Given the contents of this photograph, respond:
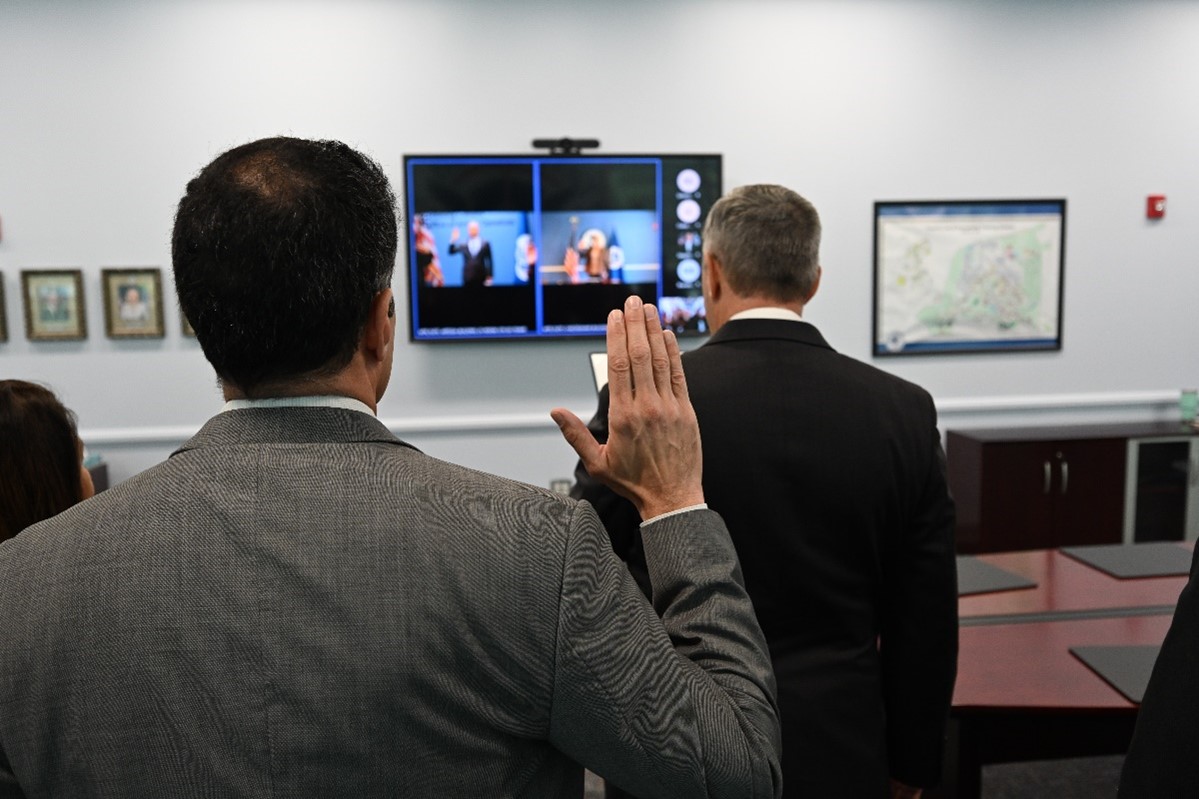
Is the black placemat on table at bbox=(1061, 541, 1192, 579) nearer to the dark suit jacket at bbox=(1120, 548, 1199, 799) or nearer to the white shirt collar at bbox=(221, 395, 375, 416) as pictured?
the dark suit jacket at bbox=(1120, 548, 1199, 799)

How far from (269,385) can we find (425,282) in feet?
11.0

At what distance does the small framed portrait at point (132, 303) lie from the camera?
3998 millimetres

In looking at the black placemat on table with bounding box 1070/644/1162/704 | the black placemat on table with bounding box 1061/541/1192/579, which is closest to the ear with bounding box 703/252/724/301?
the black placemat on table with bounding box 1070/644/1162/704

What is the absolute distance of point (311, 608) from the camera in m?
0.68

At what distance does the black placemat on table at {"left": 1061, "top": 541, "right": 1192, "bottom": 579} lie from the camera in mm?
2457

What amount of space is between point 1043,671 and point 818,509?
2.38 feet

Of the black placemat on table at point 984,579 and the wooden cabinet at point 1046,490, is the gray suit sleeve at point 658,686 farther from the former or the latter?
the wooden cabinet at point 1046,490

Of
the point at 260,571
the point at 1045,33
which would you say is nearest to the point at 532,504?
the point at 260,571

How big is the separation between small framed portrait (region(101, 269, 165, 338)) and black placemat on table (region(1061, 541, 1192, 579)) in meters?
3.60

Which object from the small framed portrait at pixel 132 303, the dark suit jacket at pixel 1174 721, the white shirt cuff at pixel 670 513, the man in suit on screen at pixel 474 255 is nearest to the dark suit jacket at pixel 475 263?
the man in suit on screen at pixel 474 255

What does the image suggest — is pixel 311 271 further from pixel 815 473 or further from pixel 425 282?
pixel 425 282

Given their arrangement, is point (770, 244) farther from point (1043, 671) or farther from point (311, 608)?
point (311, 608)

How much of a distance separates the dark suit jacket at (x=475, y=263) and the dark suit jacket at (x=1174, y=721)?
355 cm

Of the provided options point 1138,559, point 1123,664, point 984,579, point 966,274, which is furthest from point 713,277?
point 966,274
